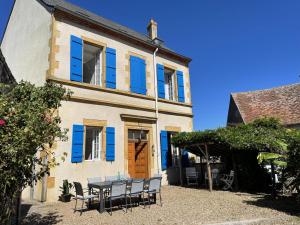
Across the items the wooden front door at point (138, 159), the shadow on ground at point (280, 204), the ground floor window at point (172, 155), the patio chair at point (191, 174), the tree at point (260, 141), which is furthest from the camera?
the ground floor window at point (172, 155)

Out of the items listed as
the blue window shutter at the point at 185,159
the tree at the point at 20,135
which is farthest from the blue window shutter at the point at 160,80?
the tree at the point at 20,135

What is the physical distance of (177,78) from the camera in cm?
1389

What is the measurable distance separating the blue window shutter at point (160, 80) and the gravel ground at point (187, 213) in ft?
18.9

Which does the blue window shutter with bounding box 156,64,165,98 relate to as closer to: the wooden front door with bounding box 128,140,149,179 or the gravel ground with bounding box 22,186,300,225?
the wooden front door with bounding box 128,140,149,179

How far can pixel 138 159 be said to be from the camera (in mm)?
11656

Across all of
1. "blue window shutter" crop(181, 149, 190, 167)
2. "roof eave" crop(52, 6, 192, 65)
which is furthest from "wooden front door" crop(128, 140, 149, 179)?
"roof eave" crop(52, 6, 192, 65)

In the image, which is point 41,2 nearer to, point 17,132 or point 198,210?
point 17,132

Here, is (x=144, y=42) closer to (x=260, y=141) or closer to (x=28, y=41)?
(x=28, y=41)

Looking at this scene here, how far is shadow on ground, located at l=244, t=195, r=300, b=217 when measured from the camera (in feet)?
21.5

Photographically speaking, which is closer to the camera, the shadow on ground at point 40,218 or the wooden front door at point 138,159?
the shadow on ground at point 40,218

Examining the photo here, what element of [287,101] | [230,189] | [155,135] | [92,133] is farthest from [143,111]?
[287,101]

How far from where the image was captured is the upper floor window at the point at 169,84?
13.8 metres

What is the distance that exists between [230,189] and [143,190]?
4.79 m

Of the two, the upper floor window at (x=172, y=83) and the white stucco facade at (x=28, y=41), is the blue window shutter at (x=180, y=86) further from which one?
the white stucco facade at (x=28, y=41)
